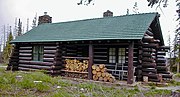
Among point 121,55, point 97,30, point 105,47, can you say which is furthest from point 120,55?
point 97,30

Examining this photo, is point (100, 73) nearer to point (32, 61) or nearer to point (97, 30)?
point (97, 30)

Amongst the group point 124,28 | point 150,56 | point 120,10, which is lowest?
point 150,56

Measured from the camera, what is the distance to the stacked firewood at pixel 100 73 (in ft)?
48.1

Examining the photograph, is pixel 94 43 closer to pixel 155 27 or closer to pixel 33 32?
pixel 155 27

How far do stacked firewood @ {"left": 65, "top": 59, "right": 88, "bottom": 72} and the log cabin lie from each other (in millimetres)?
298

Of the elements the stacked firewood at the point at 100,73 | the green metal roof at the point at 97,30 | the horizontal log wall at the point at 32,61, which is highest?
the green metal roof at the point at 97,30

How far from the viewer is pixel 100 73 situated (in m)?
15.0

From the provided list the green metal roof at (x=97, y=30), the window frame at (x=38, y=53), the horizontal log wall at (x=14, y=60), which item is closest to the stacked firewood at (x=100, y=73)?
the green metal roof at (x=97, y=30)

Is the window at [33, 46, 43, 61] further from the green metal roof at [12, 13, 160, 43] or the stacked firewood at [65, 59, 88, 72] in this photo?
the stacked firewood at [65, 59, 88, 72]

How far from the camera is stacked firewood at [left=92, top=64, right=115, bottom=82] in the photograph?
14.7 metres

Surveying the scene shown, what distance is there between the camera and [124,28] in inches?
623

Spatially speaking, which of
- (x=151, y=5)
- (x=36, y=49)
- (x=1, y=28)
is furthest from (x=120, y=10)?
(x=1, y=28)

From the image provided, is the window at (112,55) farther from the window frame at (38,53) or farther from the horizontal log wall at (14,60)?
the horizontal log wall at (14,60)

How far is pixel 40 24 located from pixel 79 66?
10.3 meters
